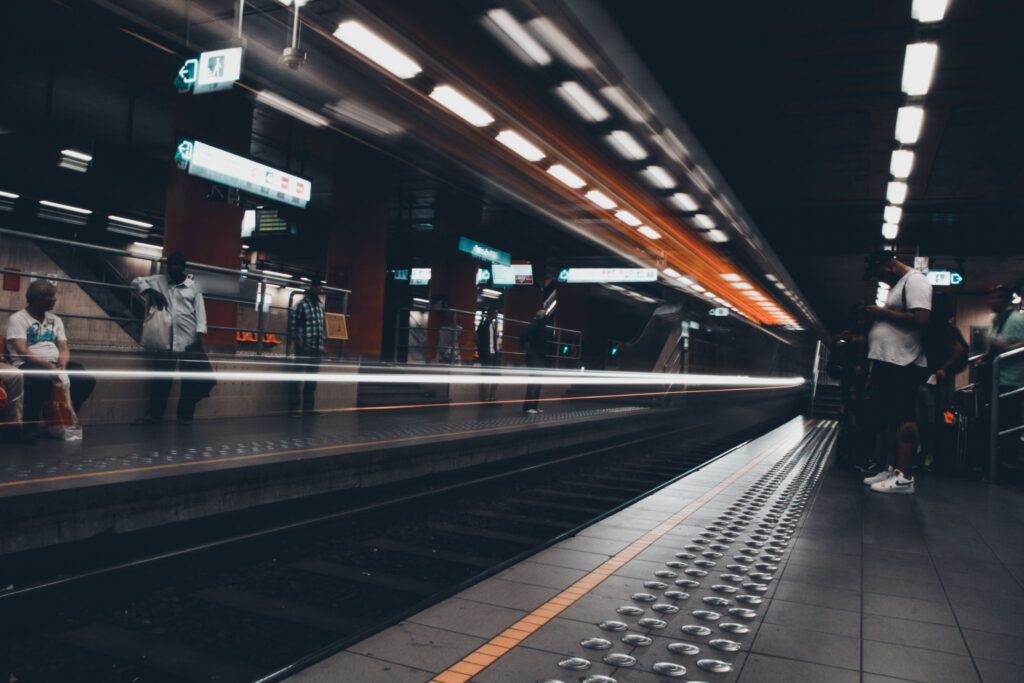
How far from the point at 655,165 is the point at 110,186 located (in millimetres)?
14985

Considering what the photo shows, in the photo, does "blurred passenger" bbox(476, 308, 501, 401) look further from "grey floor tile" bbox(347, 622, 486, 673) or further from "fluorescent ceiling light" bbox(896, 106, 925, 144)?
"grey floor tile" bbox(347, 622, 486, 673)

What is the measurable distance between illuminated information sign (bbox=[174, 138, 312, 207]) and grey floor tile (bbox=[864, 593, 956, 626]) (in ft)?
31.6

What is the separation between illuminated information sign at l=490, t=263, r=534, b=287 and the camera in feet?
65.4

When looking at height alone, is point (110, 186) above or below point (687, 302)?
above

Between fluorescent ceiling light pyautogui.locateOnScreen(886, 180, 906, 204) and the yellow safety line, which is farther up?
fluorescent ceiling light pyautogui.locateOnScreen(886, 180, 906, 204)

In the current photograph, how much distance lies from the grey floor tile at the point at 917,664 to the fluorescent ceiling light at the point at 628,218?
1190 centimetres

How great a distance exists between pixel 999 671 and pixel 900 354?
3611mm

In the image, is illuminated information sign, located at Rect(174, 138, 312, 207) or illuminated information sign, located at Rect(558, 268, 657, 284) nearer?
illuminated information sign, located at Rect(174, 138, 312, 207)

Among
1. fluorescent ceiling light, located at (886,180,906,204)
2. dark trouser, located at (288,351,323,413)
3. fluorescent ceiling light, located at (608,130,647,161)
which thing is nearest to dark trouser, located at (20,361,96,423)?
dark trouser, located at (288,351,323,413)

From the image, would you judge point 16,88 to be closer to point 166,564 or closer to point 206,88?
point 206,88

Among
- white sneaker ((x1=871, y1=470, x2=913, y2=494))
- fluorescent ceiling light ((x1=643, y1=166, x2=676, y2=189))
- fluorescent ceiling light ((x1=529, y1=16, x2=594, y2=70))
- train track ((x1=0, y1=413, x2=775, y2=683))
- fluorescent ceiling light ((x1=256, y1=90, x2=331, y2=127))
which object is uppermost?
fluorescent ceiling light ((x1=256, y1=90, x2=331, y2=127))

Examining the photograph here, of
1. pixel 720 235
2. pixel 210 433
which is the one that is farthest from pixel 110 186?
pixel 720 235

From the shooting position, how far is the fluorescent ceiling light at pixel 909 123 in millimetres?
9555

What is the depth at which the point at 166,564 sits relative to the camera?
3.73m
